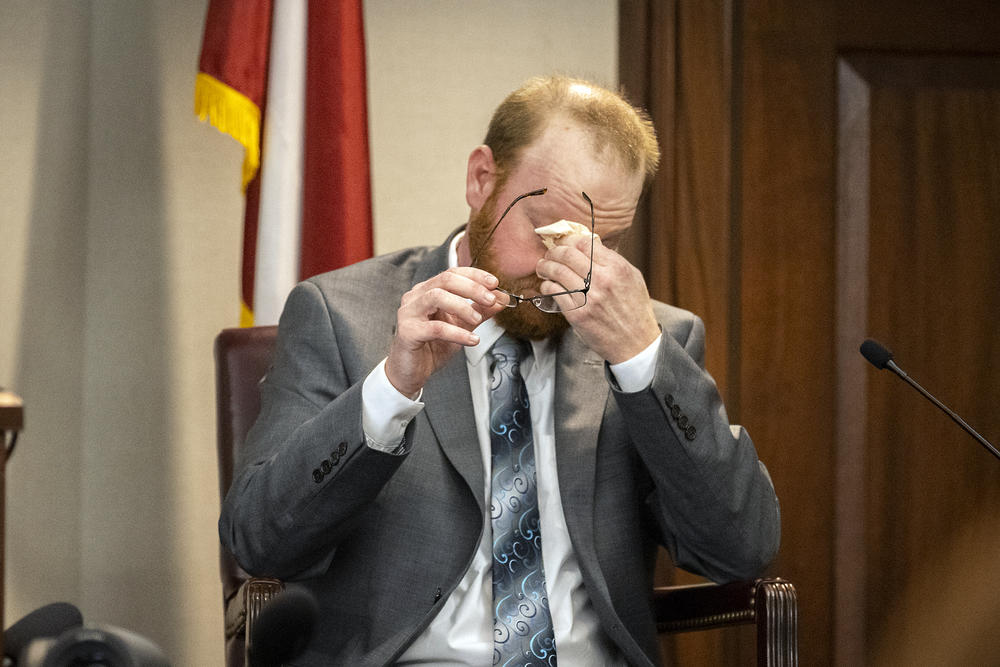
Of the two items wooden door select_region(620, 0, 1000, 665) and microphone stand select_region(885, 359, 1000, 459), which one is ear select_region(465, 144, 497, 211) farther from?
wooden door select_region(620, 0, 1000, 665)

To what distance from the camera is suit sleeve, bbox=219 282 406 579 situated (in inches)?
59.0

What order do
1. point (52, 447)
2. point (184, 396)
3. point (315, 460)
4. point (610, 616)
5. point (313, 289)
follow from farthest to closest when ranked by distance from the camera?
point (184, 396), point (52, 447), point (313, 289), point (610, 616), point (315, 460)

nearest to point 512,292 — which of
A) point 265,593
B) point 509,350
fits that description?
point 509,350

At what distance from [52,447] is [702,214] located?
1.60 metres

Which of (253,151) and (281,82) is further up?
(281,82)

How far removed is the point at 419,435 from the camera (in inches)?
66.2

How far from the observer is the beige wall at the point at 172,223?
102 inches

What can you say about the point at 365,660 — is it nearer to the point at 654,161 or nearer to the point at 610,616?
the point at 610,616

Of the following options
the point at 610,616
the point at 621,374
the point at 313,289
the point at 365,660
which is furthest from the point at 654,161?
the point at 365,660

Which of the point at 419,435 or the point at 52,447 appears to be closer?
the point at 419,435

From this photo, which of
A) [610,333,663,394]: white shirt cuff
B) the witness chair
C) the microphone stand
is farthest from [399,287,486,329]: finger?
the microphone stand

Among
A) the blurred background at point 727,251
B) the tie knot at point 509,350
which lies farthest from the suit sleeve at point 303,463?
the blurred background at point 727,251

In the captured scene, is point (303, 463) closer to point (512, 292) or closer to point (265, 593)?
point (265, 593)

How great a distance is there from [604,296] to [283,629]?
840 mm
